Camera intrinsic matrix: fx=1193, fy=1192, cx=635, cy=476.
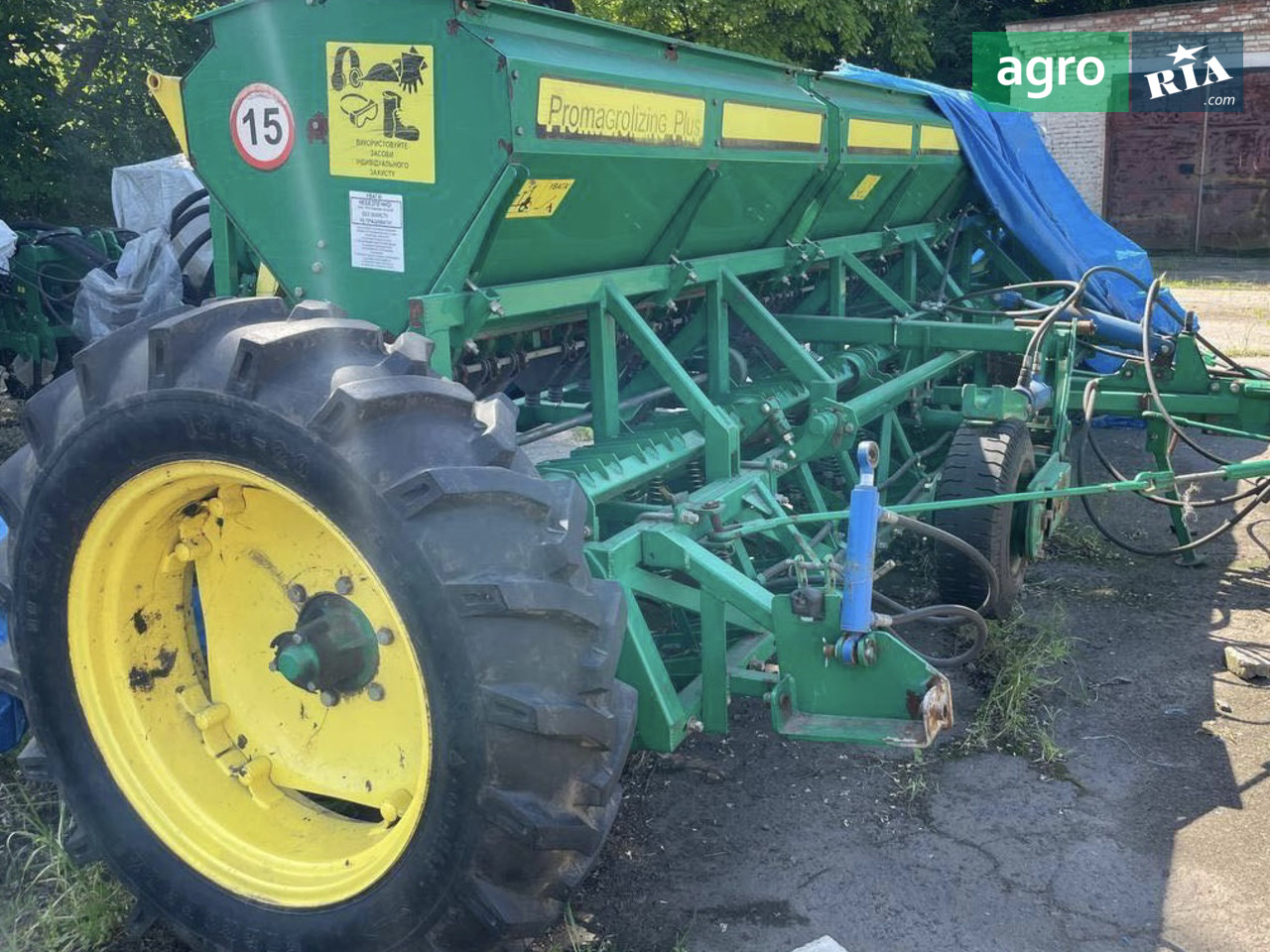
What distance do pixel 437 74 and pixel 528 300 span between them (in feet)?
2.16

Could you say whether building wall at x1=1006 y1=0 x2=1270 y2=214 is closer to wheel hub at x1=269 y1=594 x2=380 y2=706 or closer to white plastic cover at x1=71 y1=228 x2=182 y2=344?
white plastic cover at x1=71 y1=228 x2=182 y2=344

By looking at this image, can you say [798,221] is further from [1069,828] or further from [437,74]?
[1069,828]

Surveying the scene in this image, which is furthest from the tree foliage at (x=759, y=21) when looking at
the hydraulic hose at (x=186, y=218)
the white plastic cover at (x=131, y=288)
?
the hydraulic hose at (x=186, y=218)

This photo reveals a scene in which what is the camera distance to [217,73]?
330 cm

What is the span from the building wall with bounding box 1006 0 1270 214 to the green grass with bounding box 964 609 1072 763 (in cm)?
1534

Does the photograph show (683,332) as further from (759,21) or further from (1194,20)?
(1194,20)

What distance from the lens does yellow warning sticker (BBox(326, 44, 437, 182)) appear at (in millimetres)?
2992

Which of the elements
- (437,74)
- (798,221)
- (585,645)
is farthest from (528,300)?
(798,221)

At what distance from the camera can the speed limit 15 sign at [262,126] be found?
3.20 m

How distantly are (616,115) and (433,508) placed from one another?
1684mm

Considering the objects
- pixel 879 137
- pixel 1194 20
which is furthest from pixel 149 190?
pixel 1194 20

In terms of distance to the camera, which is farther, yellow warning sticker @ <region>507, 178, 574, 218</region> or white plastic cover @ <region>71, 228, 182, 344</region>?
white plastic cover @ <region>71, 228, 182, 344</region>

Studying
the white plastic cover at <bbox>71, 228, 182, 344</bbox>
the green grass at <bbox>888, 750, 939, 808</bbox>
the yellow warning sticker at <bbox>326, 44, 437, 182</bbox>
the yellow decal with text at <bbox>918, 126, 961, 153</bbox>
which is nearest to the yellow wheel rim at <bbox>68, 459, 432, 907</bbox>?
the yellow warning sticker at <bbox>326, 44, 437, 182</bbox>

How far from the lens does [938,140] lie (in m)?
6.41
